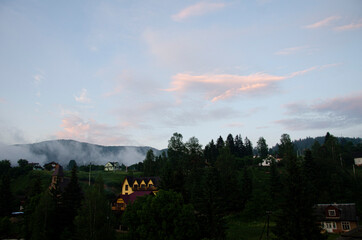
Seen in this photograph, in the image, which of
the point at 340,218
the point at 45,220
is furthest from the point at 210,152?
the point at 45,220

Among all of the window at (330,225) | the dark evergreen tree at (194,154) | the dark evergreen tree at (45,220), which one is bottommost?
the window at (330,225)

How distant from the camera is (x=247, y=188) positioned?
68500mm

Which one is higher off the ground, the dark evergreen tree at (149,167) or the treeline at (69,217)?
the dark evergreen tree at (149,167)

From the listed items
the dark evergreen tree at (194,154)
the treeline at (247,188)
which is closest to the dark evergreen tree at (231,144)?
the treeline at (247,188)

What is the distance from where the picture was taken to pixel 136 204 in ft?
112

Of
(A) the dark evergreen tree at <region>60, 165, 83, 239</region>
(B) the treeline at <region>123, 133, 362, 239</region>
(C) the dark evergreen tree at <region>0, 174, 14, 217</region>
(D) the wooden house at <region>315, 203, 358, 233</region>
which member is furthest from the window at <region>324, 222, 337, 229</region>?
(C) the dark evergreen tree at <region>0, 174, 14, 217</region>

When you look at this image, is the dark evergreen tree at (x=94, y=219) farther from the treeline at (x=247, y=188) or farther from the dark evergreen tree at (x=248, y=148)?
the dark evergreen tree at (x=248, y=148)

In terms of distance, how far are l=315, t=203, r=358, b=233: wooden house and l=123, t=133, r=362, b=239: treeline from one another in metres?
3.24

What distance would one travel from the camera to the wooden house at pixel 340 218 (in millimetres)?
47844

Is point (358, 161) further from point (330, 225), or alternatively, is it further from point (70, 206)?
point (70, 206)

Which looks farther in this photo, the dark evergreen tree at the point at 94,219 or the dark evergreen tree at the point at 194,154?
the dark evergreen tree at the point at 194,154

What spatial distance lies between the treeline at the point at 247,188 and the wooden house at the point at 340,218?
3239mm

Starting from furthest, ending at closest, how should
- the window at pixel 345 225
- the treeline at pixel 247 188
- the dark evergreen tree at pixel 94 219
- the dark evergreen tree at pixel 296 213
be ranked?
the window at pixel 345 225, the dark evergreen tree at pixel 94 219, the treeline at pixel 247 188, the dark evergreen tree at pixel 296 213

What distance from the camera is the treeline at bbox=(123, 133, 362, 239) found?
90.8 ft
